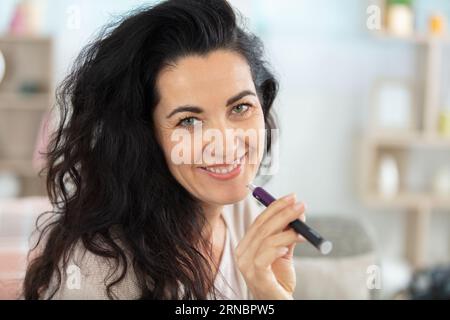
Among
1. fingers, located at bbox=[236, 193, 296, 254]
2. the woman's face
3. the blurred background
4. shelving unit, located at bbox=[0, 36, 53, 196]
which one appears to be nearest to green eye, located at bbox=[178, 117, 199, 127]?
the woman's face

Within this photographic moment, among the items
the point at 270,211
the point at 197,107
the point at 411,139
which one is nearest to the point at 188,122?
the point at 197,107

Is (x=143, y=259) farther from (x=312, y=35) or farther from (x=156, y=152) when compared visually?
(x=312, y=35)

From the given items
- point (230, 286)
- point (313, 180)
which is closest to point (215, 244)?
point (230, 286)

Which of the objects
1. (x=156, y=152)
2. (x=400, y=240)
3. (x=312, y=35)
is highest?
(x=312, y=35)

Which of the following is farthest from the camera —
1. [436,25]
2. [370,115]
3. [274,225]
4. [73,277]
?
[370,115]

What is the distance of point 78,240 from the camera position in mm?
799

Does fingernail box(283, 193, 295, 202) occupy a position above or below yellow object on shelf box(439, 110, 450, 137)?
below

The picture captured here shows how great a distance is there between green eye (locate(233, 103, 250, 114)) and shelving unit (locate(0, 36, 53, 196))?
105 inches

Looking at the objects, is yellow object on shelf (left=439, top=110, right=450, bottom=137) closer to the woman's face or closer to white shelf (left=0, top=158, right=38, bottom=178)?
white shelf (left=0, top=158, right=38, bottom=178)

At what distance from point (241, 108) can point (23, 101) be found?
2756 millimetres

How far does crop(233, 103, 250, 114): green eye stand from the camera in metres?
0.79

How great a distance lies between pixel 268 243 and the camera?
69 cm

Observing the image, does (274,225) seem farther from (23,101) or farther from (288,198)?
(23,101)

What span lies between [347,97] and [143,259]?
2286 mm
